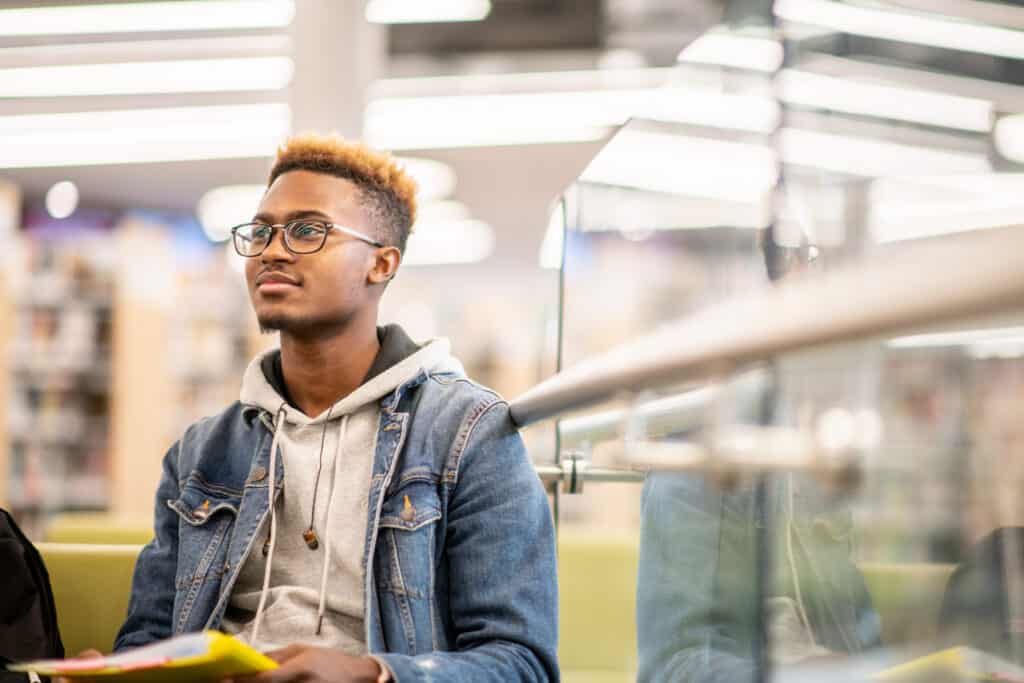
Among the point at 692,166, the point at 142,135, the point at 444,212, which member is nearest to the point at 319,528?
the point at 692,166

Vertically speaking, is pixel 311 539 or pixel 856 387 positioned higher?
pixel 856 387

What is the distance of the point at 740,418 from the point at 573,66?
15.8ft

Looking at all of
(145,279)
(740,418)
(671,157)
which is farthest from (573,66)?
(740,418)

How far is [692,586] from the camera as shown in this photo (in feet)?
3.58

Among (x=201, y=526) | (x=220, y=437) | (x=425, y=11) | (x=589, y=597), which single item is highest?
(x=425, y=11)

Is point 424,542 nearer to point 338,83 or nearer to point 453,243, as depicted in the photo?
point 338,83

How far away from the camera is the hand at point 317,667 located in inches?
45.4

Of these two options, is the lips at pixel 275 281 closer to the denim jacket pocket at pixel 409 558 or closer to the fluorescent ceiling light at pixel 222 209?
the denim jacket pocket at pixel 409 558

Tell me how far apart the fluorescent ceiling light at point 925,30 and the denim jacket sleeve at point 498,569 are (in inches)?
31.7

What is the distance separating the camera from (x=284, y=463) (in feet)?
5.22

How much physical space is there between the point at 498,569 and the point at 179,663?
0.51m

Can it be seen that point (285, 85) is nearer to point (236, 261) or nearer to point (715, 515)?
point (236, 261)

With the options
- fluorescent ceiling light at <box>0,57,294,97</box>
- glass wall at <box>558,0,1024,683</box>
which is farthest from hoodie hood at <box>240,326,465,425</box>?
fluorescent ceiling light at <box>0,57,294,97</box>

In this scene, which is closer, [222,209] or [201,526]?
[201,526]
